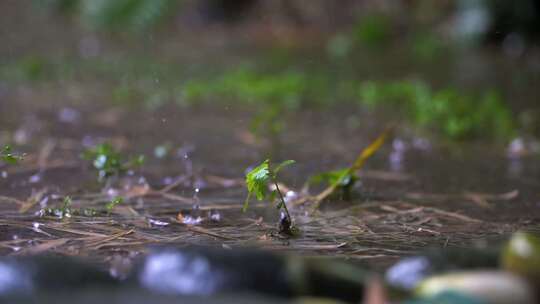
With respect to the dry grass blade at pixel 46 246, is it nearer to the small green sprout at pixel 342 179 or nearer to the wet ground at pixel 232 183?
the wet ground at pixel 232 183

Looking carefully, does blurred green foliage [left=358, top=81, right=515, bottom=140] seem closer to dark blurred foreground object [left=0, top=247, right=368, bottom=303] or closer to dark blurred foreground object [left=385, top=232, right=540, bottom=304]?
dark blurred foreground object [left=385, top=232, right=540, bottom=304]

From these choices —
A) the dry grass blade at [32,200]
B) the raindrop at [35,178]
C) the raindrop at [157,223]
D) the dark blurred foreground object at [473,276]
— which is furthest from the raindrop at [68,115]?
the dark blurred foreground object at [473,276]

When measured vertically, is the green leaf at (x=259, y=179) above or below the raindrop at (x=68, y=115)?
below

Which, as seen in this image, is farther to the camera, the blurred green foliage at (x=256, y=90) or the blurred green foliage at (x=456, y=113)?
the blurred green foliage at (x=256, y=90)

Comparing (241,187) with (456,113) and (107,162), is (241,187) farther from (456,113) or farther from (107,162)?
(456,113)

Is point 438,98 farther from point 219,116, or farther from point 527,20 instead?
point 527,20

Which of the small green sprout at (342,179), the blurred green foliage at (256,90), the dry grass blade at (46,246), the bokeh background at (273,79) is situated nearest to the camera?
the dry grass blade at (46,246)

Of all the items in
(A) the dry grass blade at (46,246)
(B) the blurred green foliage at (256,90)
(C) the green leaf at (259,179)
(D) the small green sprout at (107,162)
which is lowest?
(A) the dry grass blade at (46,246)

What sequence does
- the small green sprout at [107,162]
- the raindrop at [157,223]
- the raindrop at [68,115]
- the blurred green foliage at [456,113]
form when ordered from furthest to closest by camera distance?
1. the raindrop at [68,115]
2. the blurred green foliage at [456,113]
3. the small green sprout at [107,162]
4. the raindrop at [157,223]

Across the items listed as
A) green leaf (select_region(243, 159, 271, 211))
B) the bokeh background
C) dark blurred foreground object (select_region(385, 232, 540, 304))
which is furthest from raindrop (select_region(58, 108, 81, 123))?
dark blurred foreground object (select_region(385, 232, 540, 304))
